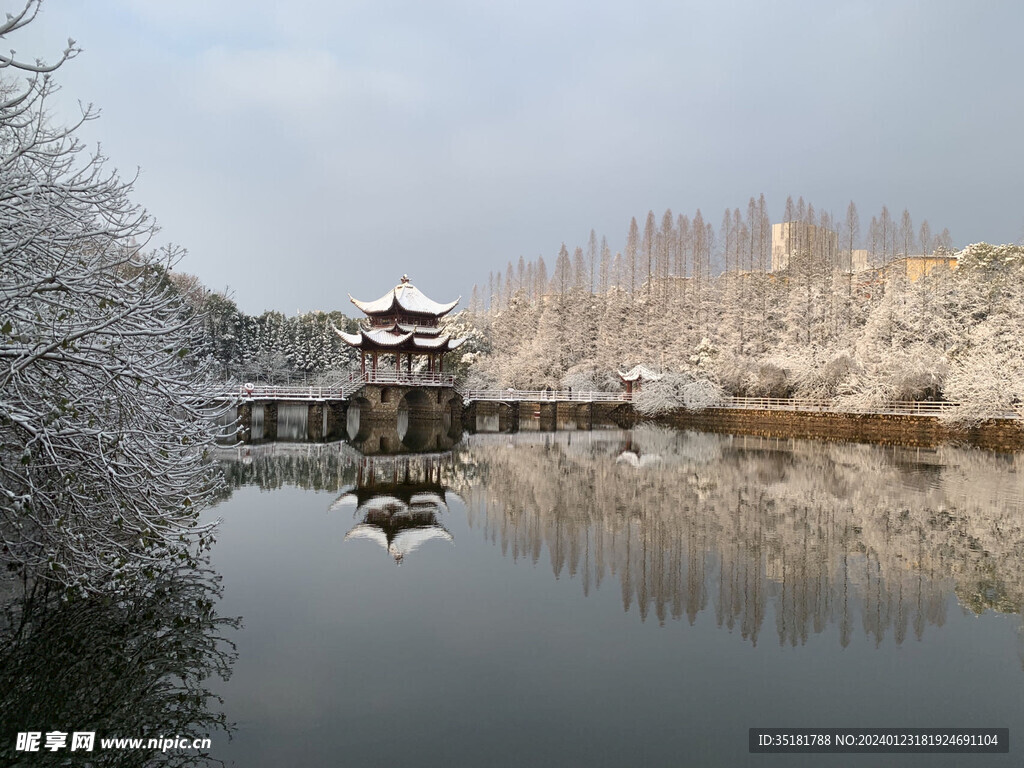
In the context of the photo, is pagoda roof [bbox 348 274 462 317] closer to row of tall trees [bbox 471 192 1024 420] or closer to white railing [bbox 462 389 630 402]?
white railing [bbox 462 389 630 402]

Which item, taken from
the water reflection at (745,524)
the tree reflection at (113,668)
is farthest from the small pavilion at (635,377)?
the tree reflection at (113,668)

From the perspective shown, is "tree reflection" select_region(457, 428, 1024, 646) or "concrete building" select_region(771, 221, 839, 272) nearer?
"tree reflection" select_region(457, 428, 1024, 646)

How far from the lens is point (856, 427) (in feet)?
93.4

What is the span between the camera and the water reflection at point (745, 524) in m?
7.56

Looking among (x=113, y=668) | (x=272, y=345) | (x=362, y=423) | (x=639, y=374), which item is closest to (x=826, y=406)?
(x=639, y=374)

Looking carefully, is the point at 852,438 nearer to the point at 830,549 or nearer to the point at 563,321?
the point at 830,549

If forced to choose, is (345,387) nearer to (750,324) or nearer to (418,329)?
(418,329)

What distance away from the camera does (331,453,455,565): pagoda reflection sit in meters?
10.7

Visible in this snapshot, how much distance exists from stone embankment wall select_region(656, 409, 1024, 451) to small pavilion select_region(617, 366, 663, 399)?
12.1 feet

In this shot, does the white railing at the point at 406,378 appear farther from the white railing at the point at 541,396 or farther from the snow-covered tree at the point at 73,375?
the snow-covered tree at the point at 73,375

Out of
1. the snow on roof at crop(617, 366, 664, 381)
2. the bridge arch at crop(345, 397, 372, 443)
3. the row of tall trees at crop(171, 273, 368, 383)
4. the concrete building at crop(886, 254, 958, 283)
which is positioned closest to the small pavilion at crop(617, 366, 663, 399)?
the snow on roof at crop(617, 366, 664, 381)

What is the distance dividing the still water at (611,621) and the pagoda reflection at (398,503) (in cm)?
10

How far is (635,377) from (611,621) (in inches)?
1317

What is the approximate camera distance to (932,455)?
21359 mm
